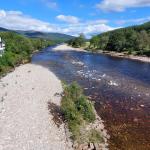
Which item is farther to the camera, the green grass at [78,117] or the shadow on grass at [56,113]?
the shadow on grass at [56,113]

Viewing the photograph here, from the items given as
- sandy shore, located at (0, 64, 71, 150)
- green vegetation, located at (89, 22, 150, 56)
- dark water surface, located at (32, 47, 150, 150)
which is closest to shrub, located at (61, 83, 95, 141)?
sandy shore, located at (0, 64, 71, 150)

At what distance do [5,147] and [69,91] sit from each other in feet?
60.0

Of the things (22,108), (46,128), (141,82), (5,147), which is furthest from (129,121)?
(141,82)

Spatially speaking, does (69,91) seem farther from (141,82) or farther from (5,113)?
(141,82)

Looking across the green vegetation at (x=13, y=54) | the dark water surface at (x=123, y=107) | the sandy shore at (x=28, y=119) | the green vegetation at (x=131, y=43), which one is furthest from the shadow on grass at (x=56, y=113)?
the green vegetation at (x=131, y=43)

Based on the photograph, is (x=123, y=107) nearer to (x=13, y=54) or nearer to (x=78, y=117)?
(x=78, y=117)

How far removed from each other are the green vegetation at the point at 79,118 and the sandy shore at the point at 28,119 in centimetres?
116

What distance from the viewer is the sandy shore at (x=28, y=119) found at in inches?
961

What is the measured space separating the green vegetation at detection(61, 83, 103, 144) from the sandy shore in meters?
1.16

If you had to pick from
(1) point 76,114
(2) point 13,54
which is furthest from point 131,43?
(1) point 76,114

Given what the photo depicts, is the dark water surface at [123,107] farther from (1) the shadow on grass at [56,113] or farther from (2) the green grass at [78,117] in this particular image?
(1) the shadow on grass at [56,113]

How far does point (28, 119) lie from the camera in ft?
97.8

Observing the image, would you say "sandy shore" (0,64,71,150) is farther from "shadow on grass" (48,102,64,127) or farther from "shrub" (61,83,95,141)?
"shrub" (61,83,95,141)

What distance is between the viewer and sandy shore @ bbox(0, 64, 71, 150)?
24.4m
